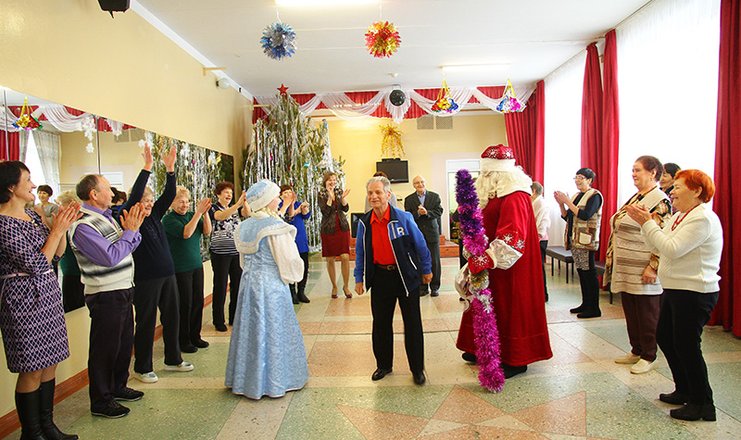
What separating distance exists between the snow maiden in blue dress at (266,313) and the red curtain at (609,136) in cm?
461

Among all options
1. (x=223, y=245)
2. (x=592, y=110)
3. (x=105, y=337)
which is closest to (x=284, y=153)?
(x=223, y=245)

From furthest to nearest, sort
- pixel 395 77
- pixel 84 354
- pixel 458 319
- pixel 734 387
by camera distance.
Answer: pixel 395 77, pixel 458 319, pixel 84 354, pixel 734 387

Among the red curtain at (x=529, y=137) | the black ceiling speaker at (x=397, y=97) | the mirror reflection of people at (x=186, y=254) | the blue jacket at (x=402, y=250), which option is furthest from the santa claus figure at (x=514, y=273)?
the red curtain at (x=529, y=137)

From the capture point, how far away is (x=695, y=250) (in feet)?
8.80

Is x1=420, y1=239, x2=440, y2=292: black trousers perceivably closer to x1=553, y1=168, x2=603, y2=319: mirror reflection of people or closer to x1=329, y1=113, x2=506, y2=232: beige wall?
x1=553, y1=168, x2=603, y2=319: mirror reflection of people

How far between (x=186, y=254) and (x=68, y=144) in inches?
47.0

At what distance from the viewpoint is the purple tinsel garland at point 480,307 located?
3.21 meters

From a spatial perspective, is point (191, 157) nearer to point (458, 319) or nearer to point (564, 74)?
point (458, 319)

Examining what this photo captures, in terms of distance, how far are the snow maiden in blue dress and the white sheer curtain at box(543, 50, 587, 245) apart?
561 cm

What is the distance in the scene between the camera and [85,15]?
3.82m

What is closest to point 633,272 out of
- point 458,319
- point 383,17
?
point 458,319

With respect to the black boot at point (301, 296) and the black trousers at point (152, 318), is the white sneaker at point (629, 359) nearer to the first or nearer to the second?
the black trousers at point (152, 318)

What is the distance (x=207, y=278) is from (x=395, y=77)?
436 centimetres

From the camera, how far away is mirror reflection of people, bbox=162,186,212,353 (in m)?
3.99
